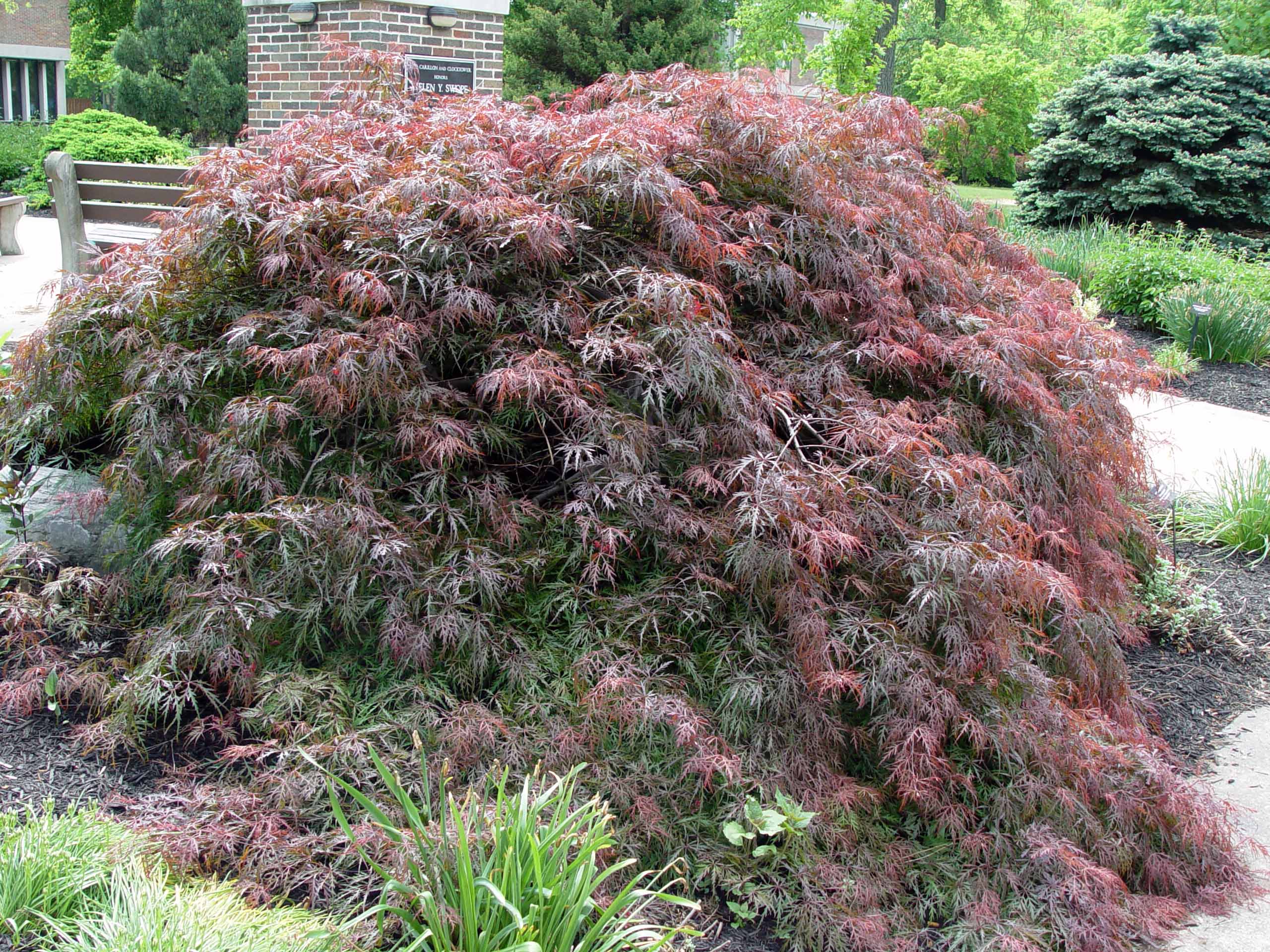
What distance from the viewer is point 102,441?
4.16m

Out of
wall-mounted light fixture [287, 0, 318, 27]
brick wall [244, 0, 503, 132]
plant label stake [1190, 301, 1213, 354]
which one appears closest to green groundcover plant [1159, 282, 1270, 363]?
plant label stake [1190, 301, 1213, 354]

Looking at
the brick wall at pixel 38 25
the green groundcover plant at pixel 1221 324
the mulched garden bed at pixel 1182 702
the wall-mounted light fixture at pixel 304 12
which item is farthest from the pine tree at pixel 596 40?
the brick wall at pixel 38 25

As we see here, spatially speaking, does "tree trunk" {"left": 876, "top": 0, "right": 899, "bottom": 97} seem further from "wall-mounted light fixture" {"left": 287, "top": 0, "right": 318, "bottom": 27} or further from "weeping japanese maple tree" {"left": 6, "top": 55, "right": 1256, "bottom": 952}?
"weeping japanese maple tree" {"left": 6, "top": 55, "right": 1256, "bottom": 952}

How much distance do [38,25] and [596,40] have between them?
18776 millimetres

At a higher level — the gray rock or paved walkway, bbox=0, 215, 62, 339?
the gray rock

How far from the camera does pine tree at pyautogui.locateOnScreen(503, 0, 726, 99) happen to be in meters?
18.5

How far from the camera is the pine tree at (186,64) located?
22422mm

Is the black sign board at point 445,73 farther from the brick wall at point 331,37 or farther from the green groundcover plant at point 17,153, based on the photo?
the green groundcover plant at point 17,153

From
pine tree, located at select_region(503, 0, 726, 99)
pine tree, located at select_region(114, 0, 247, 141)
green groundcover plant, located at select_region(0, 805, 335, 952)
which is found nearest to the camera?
green groundcover plant, located at select_region(0, 805, 335, 952)

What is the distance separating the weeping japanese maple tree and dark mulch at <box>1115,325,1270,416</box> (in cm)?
539

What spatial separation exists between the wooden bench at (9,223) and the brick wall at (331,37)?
4.87 metres

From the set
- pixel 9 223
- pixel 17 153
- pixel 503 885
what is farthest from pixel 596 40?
pixel 503 885

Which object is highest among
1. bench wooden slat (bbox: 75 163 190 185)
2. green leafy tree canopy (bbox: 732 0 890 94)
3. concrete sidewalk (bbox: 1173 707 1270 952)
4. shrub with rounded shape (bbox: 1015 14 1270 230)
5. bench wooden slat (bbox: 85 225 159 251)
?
green leafy tree canopy (bbox: 732 0 890 94)

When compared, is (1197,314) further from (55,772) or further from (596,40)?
(596,40)
